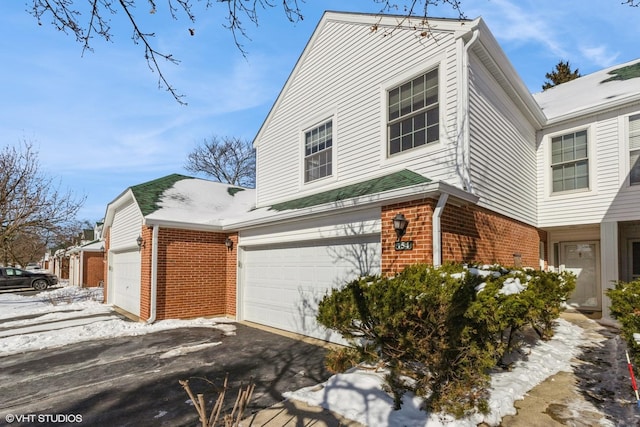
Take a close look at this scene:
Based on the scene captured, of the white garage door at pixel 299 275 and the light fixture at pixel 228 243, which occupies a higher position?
the light fixture at pixel 228 243

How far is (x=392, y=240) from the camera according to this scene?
630 cm

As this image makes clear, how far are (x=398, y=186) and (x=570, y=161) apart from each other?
672cm

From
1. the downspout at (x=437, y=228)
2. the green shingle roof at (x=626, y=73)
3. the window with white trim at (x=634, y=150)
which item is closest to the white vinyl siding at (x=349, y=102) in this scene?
the downspout at (x=437, y=228)

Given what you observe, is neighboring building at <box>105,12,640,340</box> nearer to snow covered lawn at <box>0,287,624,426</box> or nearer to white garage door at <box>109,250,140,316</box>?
white garage door at <box>109,250,140,316</box>

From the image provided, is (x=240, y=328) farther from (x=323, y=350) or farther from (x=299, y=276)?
(x=323, y=350)

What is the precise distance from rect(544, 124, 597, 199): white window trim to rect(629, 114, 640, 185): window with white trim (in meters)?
0.75

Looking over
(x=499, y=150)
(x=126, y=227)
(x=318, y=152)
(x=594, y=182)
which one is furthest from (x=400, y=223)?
(x=126, y=227)

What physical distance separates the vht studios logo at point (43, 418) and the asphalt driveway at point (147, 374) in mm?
25

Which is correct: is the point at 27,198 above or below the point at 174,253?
above

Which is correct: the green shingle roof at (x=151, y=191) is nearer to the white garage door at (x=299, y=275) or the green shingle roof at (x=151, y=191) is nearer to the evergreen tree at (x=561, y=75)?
the white garage door at (x=299, y=275)

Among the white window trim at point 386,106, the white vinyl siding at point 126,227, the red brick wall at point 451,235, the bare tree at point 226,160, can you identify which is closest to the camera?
the red brick wall at point 451,235

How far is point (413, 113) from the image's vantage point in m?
7.62

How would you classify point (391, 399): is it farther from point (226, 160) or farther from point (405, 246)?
point (226, 160)

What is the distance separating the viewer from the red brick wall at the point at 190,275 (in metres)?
9.97
